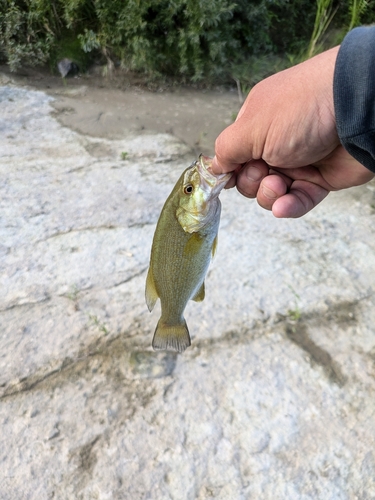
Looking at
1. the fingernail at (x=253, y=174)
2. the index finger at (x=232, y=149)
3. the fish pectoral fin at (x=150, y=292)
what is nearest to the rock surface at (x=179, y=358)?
the fish pectoral fin at (x=150, y=292)

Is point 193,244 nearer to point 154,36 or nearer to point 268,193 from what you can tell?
point 268,193

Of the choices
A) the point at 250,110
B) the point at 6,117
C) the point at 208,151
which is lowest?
the point at 208,151

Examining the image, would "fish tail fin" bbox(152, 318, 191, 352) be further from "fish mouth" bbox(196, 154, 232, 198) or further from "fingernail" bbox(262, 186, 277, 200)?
"fingernail" bbox(262, 186, 277, 200)

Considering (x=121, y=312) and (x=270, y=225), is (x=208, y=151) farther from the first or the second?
(x=121, y=312)

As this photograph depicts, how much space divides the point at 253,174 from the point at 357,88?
607 millimetres

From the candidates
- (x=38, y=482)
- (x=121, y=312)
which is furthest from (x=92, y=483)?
(x=121, y=312)

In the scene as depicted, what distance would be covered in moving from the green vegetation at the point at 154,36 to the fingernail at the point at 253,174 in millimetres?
3918

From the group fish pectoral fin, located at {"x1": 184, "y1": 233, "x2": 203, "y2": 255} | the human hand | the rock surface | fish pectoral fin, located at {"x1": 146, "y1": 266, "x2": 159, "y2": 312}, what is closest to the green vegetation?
the rock surface

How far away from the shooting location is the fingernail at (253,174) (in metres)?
1.89

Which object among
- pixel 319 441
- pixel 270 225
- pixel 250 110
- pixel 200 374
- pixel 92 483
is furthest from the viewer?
pixel 270 225

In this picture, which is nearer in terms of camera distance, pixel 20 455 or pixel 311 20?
pixel 20 455

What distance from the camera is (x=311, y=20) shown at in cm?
679

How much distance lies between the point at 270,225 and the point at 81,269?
1413 mm

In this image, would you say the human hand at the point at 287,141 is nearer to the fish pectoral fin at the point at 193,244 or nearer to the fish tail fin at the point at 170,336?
the fish pectoral fin at the point at 193,244
